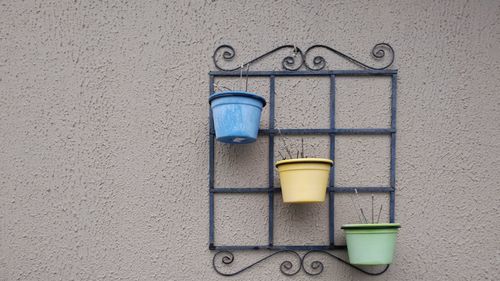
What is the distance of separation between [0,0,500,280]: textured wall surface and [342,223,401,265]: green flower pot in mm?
151

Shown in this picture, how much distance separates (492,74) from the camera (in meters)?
1.39

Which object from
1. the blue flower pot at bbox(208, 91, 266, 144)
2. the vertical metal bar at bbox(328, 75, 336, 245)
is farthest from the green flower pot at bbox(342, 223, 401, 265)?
the blue flower pot at bbox(208, 91, 266, 144)

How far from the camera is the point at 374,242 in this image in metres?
1.23

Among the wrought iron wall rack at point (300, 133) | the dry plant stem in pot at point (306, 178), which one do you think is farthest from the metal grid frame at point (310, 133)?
the dry plant stem in pot at point (306, 178)

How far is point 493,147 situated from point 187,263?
1065 millimetres

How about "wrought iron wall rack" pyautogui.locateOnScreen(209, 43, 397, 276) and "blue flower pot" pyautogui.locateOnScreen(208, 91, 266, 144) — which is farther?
"wrought iron wall rack" pyautogui.locateOnScreen(209, 43, 397, 276)

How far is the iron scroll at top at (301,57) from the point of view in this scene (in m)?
1.41

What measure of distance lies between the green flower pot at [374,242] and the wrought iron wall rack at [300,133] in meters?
0.14

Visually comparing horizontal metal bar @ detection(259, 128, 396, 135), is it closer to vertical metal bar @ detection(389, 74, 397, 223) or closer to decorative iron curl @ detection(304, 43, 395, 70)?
vertical metal bar @ detection(389, 74, 397, 223)

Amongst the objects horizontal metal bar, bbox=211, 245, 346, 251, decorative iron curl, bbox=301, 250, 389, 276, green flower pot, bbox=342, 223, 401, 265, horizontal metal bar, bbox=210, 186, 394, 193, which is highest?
horizontal metal bar, bbox=210, 186, 394, 193

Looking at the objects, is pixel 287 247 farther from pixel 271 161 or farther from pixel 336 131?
pixel 336 131

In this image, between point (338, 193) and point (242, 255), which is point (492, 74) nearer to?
point (338, 193)

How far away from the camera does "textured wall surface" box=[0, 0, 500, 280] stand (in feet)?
4.53

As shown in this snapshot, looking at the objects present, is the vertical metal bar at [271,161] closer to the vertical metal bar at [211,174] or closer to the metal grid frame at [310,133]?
the metal grid frame at [310,133]
